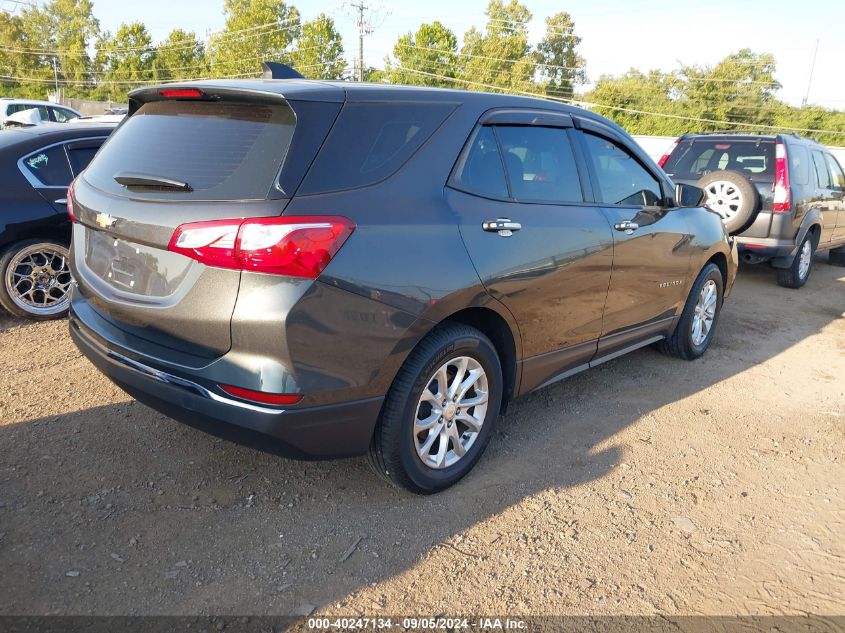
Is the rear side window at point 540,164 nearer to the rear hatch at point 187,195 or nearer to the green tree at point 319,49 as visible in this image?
the rear hatch at point 187,195

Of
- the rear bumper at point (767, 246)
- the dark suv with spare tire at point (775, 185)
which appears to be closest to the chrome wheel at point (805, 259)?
the dark suv with spare tire at point (775, 185)

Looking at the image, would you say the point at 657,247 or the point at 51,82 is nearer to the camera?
the point at 657,247

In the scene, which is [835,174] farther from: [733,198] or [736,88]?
[736,88]

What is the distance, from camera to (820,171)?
875cm

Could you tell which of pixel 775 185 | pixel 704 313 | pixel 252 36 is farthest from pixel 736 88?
pixel 704 313

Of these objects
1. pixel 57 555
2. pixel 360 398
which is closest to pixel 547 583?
pixel 360 398

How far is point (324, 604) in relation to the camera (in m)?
2.32

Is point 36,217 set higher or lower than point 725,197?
lower

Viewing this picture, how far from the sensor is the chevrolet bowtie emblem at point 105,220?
2.66 metres

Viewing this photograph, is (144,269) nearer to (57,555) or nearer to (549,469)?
(57,555)

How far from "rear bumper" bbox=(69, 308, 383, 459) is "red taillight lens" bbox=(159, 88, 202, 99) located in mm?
1128

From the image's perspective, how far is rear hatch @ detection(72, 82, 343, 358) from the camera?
235cm

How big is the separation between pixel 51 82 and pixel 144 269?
257 ft

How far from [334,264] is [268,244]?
25 centimetres
